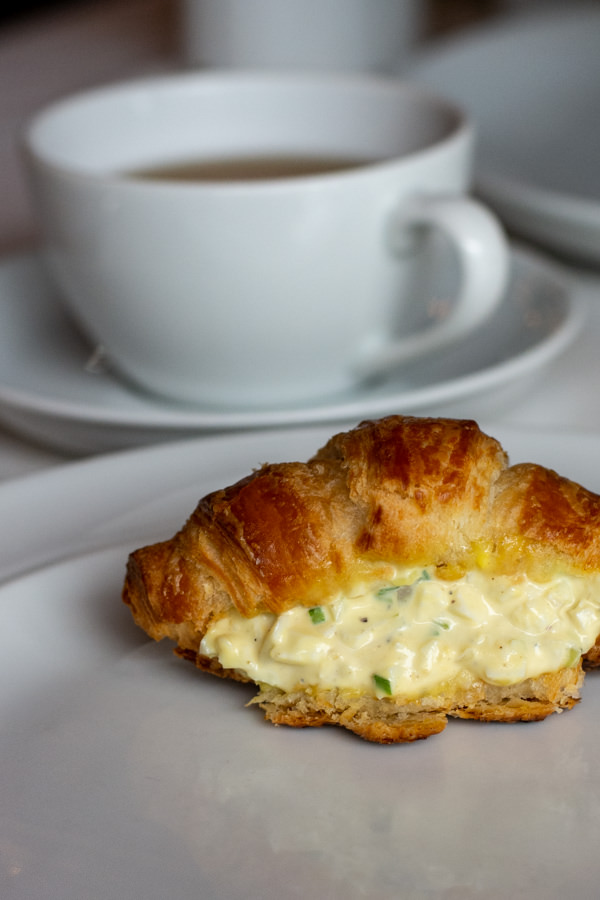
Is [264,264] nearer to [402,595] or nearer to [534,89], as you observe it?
[402,595]

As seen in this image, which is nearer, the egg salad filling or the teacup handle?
the egg salad filling

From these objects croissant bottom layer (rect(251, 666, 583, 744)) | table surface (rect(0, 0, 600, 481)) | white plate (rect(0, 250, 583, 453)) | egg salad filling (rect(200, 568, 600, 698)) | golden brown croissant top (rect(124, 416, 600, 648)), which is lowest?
table surface (rect(0, 0, 600, 481))

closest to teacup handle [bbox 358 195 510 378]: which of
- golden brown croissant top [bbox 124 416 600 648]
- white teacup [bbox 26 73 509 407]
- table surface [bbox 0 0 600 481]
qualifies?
white teacup [bbox 26 73 509 407]

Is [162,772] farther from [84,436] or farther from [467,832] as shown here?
[84,436]

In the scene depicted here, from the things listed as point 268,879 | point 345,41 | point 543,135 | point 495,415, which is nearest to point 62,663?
point 268,879

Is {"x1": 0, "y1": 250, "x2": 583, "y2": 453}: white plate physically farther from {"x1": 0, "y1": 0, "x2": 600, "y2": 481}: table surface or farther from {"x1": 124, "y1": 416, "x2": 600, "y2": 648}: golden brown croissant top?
{"x1": 124, "y1": 416, "x2": 600, "y2": 648}: golden brown croissant top

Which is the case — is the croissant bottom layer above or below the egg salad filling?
below
